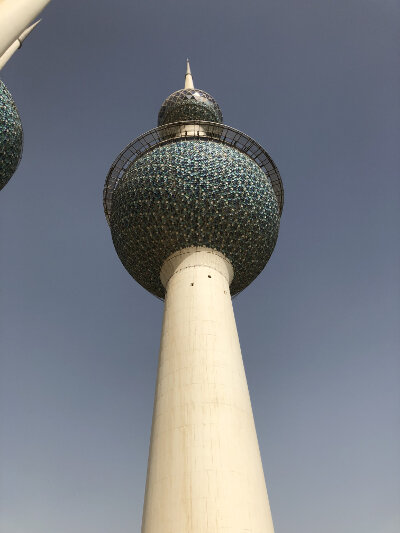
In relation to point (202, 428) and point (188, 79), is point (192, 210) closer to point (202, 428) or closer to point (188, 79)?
point (202, 428)

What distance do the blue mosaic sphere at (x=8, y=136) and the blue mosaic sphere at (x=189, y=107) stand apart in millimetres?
8934

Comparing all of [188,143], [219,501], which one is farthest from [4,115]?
[219,501]

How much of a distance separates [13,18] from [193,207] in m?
13.3

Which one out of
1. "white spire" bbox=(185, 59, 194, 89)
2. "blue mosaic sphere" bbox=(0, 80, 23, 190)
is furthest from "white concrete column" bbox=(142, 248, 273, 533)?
"white spire" bbox=(185, 59, 194, 89)

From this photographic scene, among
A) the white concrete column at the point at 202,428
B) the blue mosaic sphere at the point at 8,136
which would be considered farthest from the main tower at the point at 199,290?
the blue mosaic sphere at the point at 8,136

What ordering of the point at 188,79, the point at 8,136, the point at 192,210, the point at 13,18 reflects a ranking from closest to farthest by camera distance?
the point at 13,18 → the point at 192,210 → the point at 8,136 → the point at 188,79

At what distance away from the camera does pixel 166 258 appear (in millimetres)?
19344

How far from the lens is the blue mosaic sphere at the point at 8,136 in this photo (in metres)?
22.9

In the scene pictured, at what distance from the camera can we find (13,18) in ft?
19.9

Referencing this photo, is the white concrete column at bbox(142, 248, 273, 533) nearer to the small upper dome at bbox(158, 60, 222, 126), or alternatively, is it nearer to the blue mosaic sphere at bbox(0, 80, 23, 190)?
the blue mosaic sphere at bbox(0, 80, 23, 190)

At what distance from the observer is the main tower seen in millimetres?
12625

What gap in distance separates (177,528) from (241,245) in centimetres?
1103

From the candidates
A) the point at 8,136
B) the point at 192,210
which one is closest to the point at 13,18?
the point at 192,210

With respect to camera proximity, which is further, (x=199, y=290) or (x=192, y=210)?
(x=192, y=210)
